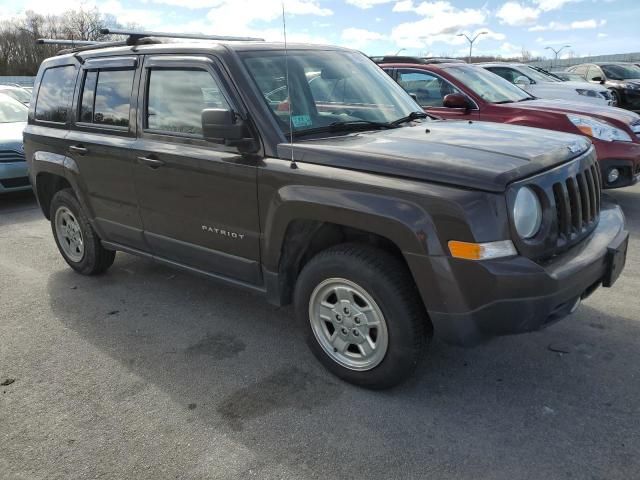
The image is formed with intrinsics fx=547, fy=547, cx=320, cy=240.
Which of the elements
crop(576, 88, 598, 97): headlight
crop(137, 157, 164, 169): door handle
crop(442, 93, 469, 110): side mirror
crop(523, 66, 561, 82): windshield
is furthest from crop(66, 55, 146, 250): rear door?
crop(576, 88, 598, 97): headlight

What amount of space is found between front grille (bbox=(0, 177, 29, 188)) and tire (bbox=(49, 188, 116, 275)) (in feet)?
11.1

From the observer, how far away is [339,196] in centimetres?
281

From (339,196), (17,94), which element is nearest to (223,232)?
(339,196)

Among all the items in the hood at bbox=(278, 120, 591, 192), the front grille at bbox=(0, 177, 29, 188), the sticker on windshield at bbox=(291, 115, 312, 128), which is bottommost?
the front grille at bbox=(0, 177, 29, 188)

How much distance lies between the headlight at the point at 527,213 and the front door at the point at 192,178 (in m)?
1.47

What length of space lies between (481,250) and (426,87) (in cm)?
541

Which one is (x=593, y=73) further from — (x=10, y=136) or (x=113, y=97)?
(x=113, y=97)

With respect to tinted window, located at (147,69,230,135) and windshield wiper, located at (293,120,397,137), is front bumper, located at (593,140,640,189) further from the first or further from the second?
tinted window, located at (147,69,230,135)

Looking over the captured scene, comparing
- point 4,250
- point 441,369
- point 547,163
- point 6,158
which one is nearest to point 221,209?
point 441,369

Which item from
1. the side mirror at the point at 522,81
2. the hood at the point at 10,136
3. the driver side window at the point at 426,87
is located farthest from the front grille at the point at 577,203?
the side mirror at the point at 522,81

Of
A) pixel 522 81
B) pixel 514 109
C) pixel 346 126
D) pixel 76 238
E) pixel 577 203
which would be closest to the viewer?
pixel 577 203

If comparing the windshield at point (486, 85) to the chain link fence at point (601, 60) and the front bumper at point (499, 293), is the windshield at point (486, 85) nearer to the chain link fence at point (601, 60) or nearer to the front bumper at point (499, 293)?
the front bumper at point (499, 293)

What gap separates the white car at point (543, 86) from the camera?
10062mm

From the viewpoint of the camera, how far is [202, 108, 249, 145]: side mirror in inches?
120
